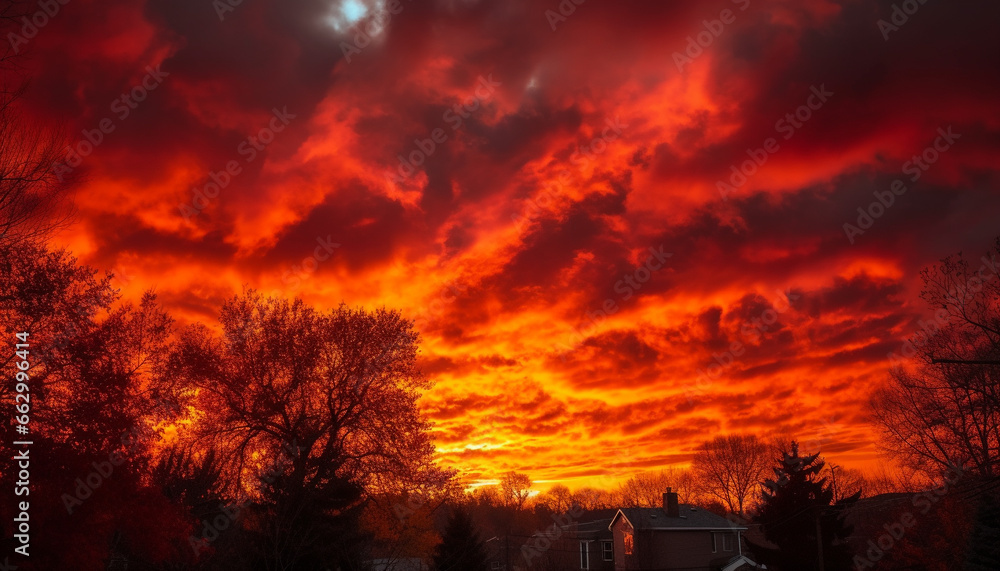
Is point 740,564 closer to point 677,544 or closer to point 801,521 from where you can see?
point 677,544

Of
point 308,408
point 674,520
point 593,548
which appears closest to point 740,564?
point 674,520

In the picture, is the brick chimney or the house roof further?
the brick chimney

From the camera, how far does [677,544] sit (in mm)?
53375

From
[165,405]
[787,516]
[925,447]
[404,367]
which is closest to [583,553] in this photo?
[787,516]

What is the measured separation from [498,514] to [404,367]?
78.5 m

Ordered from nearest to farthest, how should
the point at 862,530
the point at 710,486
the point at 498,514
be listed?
the point at 862,530, the point at 710,486, the point at 498,514

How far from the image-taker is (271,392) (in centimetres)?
3159

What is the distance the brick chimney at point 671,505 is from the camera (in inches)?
2208

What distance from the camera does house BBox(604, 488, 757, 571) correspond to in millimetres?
52031

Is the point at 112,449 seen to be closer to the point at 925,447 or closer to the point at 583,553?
the point at 925,447

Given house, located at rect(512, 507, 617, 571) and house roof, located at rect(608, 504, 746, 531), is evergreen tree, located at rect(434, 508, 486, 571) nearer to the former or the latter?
house, located at rect(512, 507, 617, 571)

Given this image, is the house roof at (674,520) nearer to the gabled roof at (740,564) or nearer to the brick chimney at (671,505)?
the brick chimney at (671,505)

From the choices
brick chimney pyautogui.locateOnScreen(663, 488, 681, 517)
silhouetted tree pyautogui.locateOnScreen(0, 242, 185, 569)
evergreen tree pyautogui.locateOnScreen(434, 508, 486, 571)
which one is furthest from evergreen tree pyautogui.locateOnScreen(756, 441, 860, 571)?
silhouetted tree pyautogui.locateOnScreen(0, 242, 185, 569)

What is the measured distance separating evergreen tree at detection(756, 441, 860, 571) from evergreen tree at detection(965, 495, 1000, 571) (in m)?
6.13
